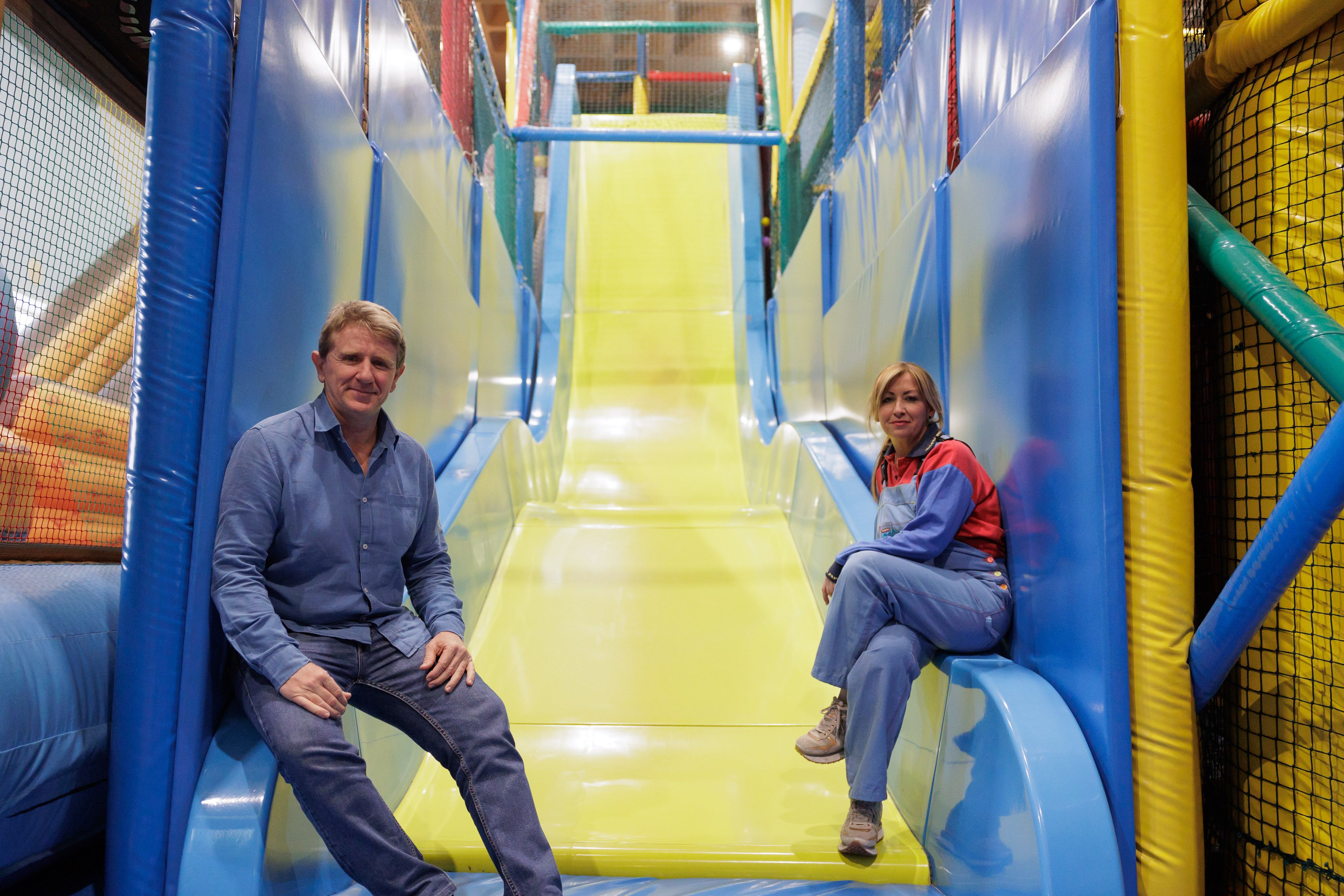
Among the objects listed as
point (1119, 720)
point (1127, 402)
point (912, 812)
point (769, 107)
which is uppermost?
point (769, 107)

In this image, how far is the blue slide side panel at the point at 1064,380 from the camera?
143 centimetres

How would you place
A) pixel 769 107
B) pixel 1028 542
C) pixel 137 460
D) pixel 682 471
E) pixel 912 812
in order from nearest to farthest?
1. pixel 137 460
2. pixel 1028 542
3. pixel 912 812
4. pixel 682 471
5. pixel 769 107

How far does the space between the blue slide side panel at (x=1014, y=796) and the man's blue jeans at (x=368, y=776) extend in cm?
76

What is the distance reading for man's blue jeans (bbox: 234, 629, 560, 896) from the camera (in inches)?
52.1

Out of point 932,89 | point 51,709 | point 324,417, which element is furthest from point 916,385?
point 51,709

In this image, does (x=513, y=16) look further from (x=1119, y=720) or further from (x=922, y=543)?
(x=1119, y=720)

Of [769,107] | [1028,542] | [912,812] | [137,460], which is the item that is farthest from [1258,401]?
[769,107]

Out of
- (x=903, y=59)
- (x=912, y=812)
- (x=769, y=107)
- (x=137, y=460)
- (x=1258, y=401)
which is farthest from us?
(x=769, y=107)

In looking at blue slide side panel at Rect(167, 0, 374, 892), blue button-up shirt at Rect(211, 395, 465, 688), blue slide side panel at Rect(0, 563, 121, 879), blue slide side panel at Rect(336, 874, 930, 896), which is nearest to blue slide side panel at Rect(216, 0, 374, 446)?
blue slide side panel at Rect(167, 0, 374, 892)

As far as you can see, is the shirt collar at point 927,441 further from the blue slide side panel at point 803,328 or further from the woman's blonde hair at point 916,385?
the blue slide side panel at point 803,328

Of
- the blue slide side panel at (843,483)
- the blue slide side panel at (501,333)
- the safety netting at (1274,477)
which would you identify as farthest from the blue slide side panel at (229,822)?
the blue slide side panel at (501,333)

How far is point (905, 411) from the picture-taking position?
78.4 inches

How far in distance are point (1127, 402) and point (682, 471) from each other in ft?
10.9

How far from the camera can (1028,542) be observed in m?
1.73
